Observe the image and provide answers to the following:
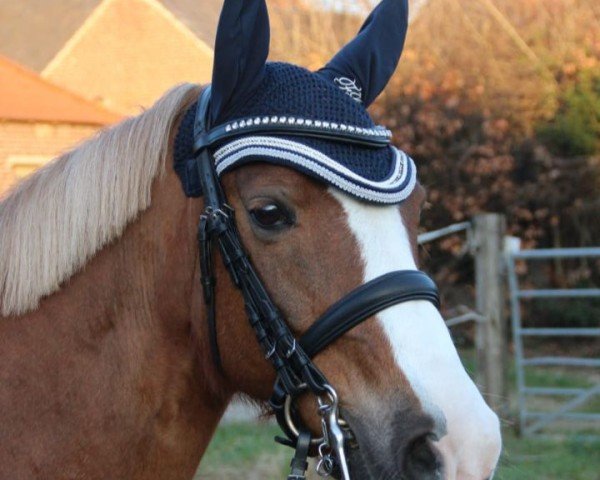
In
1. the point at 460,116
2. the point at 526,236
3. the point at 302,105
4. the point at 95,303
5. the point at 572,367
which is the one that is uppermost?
the point at 302,105

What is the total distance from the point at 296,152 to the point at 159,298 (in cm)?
56

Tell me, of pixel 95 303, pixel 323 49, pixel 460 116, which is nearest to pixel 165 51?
pixel 323 49

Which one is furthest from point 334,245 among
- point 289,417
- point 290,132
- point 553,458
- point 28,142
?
point 28,142

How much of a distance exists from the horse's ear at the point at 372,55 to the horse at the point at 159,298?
22 centimetres

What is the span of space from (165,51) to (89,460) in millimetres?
18279

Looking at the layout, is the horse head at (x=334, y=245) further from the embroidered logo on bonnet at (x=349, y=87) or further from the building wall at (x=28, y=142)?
the building wall at (x=28, y=142)

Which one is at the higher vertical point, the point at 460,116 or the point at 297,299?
the point at 297,299

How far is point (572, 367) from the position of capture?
41.2 feet

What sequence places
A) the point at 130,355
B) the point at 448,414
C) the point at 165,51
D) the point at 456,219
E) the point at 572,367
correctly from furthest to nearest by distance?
the point at 165,51 → the point at 456,219 → the point at 572,367 → the point at 130,355 → the point at 448,414

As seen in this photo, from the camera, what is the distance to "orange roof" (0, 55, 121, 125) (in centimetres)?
1430

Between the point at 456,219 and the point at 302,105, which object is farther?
the point at 456,219

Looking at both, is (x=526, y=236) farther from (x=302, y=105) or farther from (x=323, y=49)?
(x=302, y=105)

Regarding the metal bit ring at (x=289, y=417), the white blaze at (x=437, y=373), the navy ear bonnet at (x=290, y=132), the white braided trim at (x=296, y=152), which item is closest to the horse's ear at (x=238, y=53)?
the navy ear bonnet at (x=290, y=132)

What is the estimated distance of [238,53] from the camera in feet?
7.39
